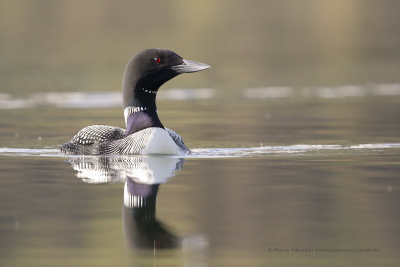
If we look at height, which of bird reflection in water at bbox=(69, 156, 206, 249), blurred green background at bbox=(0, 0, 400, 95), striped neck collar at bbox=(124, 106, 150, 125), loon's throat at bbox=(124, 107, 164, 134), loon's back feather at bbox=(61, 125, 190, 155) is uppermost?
blurred green background at bbox=(0, 0, 400, 95)

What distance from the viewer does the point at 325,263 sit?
5.81m

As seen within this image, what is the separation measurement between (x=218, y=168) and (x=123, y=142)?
1133 millimetres

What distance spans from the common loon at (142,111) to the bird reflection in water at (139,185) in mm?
157

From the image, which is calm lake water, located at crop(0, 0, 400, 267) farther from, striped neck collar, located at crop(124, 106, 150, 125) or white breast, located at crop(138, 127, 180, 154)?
striped neck collar, located at crop(124, 106, 150, 125)

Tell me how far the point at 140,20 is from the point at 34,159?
33098 mm

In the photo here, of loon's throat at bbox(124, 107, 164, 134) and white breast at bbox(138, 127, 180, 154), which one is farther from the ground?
loon's throat at bbox(124, 107, 164, 134)

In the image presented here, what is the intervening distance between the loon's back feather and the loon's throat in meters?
0.08

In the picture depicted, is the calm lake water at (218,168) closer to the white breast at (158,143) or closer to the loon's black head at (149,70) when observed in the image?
the white breast at (158,143)

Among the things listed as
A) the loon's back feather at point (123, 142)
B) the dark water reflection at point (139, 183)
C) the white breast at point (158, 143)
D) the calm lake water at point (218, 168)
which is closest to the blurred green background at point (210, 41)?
the calm lake water at point (218, 168)

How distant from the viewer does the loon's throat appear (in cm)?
1043

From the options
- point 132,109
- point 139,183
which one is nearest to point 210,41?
point 132,109

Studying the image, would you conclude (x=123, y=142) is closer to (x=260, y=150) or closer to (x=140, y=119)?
(x=140, y=119)

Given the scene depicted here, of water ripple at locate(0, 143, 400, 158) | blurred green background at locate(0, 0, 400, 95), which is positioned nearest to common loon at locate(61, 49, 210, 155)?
water ripple at locate(0, 143, 400, 158)

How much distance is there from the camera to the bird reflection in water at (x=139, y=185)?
6.44 meters
